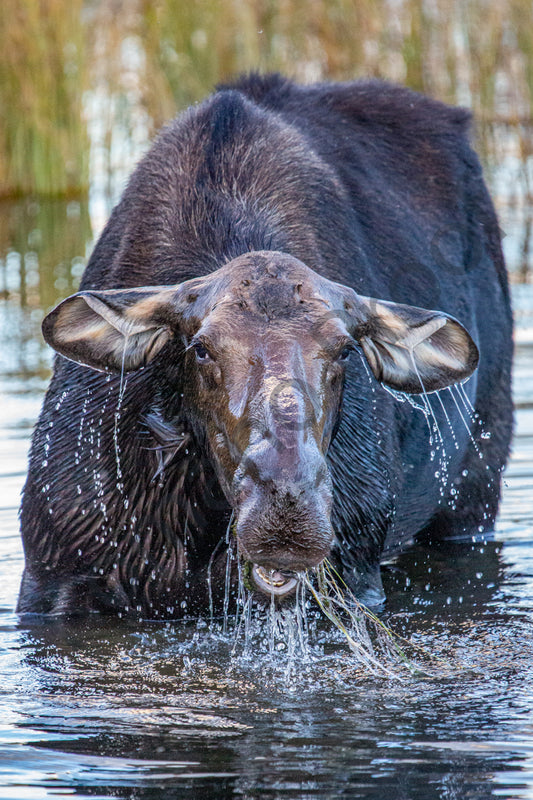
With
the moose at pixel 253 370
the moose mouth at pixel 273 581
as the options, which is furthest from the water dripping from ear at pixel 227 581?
the moose mouth at pixel 273 581

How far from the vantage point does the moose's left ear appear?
4.98 meters

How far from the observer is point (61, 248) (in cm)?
1344

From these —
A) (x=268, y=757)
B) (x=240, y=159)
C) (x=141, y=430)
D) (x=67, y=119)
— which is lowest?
(x=268, y=757)

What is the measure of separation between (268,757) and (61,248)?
378 inches

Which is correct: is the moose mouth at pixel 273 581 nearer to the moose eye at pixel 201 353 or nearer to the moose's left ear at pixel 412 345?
the moose eye at pixel 201 353

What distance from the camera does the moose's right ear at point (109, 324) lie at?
16.1ft

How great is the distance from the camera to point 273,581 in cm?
470

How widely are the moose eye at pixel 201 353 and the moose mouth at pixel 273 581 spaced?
683 millimetres

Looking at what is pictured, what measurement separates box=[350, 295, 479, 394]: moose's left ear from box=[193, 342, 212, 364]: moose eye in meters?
0.53

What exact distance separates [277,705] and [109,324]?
4.61ft

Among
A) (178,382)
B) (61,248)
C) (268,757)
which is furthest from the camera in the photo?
(61,248)

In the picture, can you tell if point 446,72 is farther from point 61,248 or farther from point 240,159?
point 240,159

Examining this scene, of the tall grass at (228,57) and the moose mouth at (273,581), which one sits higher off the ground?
the tall grass at (228,57)

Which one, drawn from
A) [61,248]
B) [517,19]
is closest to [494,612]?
[61,248]
